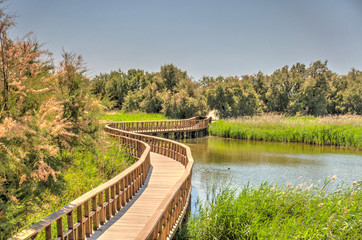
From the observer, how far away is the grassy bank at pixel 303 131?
30005 millimetres

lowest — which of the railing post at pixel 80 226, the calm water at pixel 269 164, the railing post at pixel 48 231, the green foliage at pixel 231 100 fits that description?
the calm water at pixel 269 164

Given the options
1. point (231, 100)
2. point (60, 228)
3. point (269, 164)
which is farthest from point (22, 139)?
point (231, 100)

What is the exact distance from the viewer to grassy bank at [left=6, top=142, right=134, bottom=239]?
731cm

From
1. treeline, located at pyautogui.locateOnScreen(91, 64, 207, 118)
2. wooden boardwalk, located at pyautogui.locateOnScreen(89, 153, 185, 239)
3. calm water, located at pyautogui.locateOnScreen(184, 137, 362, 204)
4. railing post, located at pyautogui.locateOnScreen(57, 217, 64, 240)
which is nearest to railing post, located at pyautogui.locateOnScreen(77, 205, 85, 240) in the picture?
wooden boardwalk, located at pyautogui.locateOnScreen(89, 153, 185, 239)

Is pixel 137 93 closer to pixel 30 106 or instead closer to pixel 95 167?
pixel 95 167

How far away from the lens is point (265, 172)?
19500mm

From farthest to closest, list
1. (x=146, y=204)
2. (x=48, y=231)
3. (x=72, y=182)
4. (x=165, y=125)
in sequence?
(x=165, y=125), (x=72, y=182), (x=146, y=204), (x=48, y=231)

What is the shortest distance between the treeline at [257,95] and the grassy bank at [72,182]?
27.7 metres

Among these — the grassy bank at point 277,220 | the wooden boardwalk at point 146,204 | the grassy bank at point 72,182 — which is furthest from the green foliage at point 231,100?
the grassy bank at point 277,220

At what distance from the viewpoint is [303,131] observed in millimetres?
32406

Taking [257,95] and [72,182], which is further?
[257,95]

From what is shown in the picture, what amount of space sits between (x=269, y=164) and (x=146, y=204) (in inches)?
550

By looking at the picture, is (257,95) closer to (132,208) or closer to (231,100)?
(231,100)

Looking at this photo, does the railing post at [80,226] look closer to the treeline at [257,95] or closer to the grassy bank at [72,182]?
the grassy bank at [72,182]
